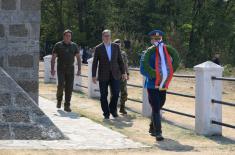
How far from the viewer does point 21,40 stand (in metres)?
10.7

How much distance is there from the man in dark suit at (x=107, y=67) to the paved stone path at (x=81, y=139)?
2.27 ft

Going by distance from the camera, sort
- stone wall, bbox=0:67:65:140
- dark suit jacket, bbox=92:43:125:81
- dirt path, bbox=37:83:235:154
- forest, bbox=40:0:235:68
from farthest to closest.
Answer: forest, bbox=40:0:235:68, dark suit jacket, bbox=92:43:125:81, dirt path, bbox=37:83:235:154, stone wall, bbox=0:67:65:140

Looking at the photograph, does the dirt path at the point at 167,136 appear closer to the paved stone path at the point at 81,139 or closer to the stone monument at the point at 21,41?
the paved stone path at the point at 81,139

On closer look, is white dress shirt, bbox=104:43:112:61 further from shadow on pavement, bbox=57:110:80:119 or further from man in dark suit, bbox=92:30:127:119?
shadow on pavement, bbox=57:110:80:119

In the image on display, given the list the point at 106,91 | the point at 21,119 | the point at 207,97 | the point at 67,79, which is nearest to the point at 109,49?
the point at 106,91

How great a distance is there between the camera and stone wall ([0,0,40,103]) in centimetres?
1052

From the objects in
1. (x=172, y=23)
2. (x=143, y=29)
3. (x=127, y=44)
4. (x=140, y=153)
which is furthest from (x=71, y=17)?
(x=140, y=153)

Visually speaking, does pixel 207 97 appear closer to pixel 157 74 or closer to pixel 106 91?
pixel 157 74

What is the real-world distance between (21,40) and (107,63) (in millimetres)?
2028

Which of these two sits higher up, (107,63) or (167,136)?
(107,63)

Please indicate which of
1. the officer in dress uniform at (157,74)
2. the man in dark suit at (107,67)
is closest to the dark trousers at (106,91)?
the man in dark suit at (107,67)

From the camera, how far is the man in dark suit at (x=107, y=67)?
39.3ft

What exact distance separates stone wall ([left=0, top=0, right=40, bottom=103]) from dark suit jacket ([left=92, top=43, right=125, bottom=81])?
1.60 meters

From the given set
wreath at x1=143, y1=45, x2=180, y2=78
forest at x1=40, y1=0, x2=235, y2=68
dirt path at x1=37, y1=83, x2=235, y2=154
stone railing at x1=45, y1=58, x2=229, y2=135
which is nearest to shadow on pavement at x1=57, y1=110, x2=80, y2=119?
dirt path at x1=37, y1=83, x2=235, y2=154
